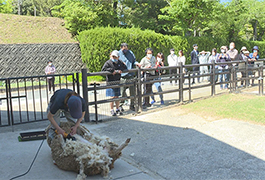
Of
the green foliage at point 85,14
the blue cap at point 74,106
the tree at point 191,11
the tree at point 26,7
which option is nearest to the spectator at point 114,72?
the blue cap at point 74,106

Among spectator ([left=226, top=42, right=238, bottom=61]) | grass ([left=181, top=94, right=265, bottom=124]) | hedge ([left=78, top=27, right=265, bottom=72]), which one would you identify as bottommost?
grass ([left=181, top=94, right=265, bottom=124])

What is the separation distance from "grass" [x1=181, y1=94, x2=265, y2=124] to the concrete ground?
543 millimetres

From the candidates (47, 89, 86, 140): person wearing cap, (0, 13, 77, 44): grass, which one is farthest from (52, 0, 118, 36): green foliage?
(47, 89, 86, 140): person wearing cap

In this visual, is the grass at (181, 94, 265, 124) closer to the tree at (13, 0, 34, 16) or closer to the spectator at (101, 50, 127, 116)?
the spectator at (101, 50, 127, 116)

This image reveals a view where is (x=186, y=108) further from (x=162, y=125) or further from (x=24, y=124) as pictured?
(x=24, y=124)

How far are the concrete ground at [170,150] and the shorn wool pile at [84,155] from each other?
0.13m

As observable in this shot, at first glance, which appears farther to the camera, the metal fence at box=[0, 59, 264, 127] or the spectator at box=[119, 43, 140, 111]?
the spectator at box=[119, 43, 140, 111]

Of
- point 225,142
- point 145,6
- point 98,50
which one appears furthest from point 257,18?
point 225,142

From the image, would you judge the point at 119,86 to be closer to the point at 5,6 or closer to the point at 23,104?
the point at 23,104

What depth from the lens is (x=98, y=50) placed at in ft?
61.8

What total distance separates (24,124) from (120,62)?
9.97 ft

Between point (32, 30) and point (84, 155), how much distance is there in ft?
74.6

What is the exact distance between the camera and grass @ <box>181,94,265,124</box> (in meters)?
7.50

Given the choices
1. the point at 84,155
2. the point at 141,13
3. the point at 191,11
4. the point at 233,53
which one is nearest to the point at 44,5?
the point at 141,13
